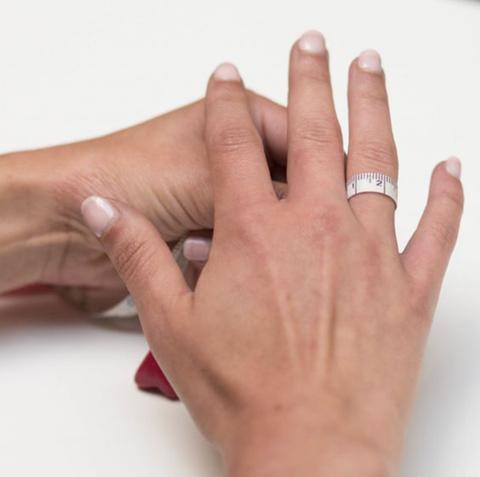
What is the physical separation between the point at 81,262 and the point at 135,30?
61 centimetres

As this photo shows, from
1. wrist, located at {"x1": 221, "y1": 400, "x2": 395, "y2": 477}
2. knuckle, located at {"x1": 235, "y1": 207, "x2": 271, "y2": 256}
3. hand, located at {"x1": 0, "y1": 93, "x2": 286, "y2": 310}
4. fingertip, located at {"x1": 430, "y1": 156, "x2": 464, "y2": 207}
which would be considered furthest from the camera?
hand, located at {"x1": 0, "y1": 93, "x2": 286, "y2": 310}

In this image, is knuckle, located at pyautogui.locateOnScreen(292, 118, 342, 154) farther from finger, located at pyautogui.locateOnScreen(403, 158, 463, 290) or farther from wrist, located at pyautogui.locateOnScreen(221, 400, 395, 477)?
wrist, located at pyautogui.locateOnScreen(221, 400, 395, 477)

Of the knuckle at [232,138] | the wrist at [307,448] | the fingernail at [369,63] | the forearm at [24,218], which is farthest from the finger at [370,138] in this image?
the forearm at [24,218]

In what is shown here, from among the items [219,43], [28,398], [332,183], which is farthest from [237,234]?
[219,43]

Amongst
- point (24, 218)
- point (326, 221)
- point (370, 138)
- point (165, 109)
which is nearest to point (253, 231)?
point (326, 221)

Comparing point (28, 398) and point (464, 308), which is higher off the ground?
point (464, 308)

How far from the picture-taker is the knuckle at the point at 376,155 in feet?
2.89

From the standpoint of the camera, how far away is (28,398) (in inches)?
38.0

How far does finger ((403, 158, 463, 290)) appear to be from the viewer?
83 cm

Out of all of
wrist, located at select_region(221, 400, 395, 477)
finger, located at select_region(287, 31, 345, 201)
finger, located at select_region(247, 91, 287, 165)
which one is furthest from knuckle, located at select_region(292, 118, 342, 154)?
wrist, located at select_region(221, 400, 395, 477)

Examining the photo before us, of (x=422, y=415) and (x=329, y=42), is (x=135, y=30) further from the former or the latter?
(x=422, y=415)

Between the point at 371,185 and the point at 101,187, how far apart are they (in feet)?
1.11

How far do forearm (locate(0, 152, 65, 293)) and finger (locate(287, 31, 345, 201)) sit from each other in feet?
1.05

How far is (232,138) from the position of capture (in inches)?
35.0
